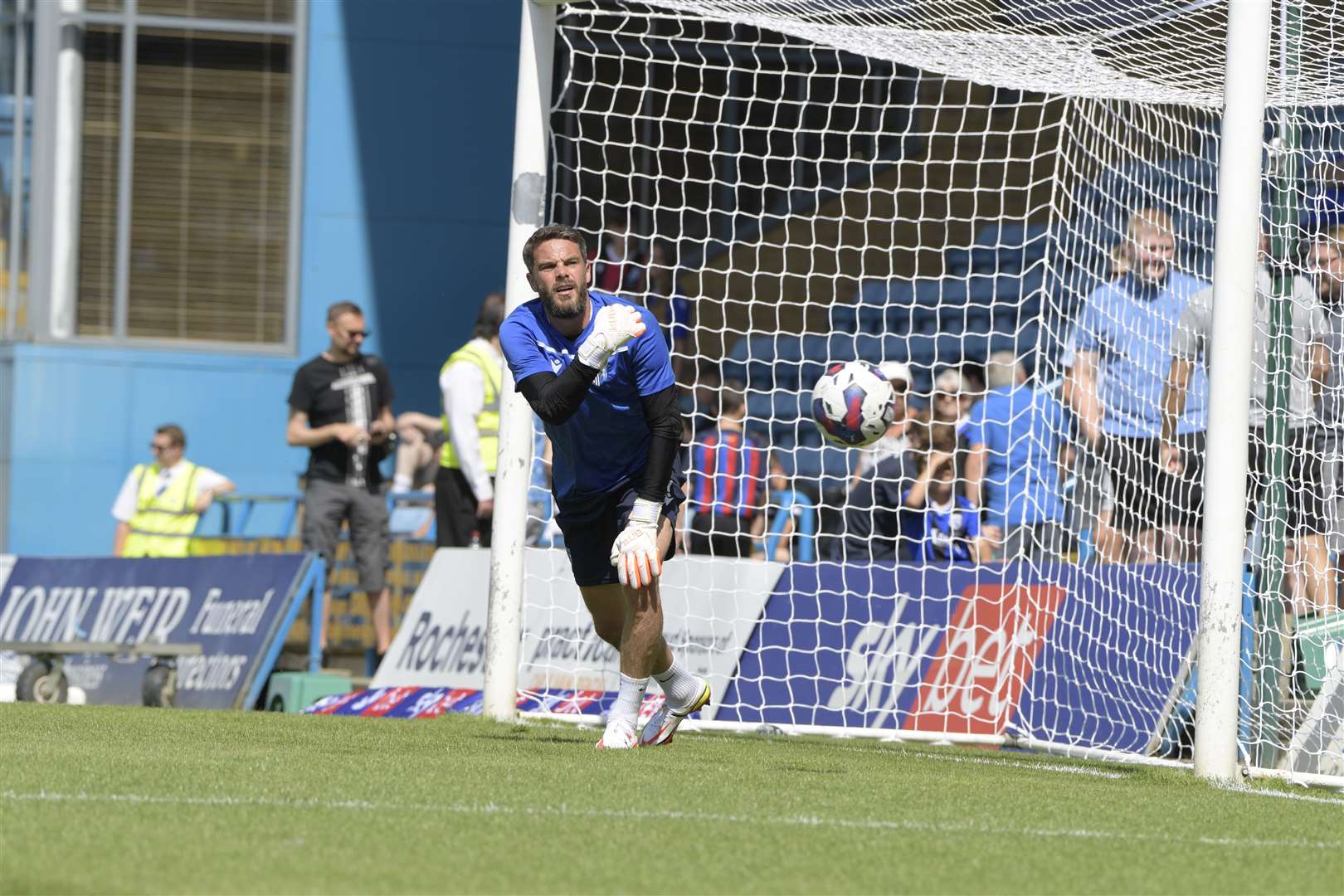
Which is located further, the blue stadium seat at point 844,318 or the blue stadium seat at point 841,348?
the blue stadium seat at point 841,348

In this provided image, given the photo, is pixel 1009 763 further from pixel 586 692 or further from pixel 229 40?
pixel 229 40

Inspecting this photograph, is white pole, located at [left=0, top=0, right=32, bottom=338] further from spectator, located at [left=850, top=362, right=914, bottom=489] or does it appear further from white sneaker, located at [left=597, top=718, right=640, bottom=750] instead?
white sneaker, located at [left=597, top=718, right=640, bottom=750]

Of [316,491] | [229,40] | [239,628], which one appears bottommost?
[239,628]

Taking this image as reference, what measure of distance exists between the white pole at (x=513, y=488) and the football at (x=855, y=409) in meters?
1.33

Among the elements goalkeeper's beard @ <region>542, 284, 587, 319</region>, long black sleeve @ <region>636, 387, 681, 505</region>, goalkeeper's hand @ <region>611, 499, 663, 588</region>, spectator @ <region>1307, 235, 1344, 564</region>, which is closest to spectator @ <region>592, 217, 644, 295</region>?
spectator @ <region>1307, 235, 1344, 564</region>

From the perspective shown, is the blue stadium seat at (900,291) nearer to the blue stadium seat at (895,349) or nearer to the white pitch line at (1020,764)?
the blue stadium seat at (895,349)

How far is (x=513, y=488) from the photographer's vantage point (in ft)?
29.2

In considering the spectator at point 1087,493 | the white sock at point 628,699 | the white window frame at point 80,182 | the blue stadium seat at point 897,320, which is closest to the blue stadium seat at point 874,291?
the blue stadium seat at point 897,320

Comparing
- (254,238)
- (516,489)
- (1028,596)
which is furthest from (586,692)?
(254,238)

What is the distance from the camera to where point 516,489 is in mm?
8906

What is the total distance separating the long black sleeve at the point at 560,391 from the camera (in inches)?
276

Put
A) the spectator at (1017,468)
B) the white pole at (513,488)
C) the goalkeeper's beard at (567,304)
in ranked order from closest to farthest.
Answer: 1. the goalkeeper's beard at (567,304)
2. the white pole at (513,488)
3. the spectator at (1017,468)

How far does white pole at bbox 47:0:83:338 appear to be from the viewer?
17.4 metres

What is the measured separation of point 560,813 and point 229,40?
13634 millimetres
